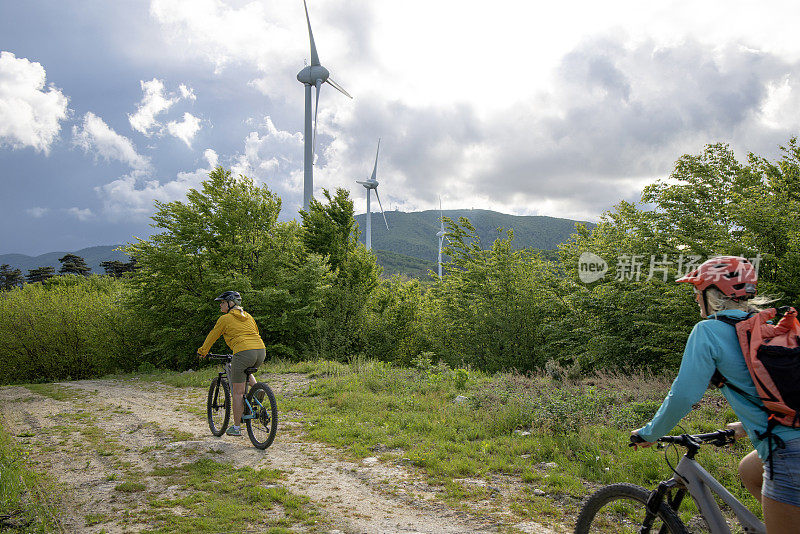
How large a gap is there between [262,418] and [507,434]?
4.21m

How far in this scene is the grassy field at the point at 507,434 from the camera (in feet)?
17.9

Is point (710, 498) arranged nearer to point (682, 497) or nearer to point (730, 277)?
point (682, 497)

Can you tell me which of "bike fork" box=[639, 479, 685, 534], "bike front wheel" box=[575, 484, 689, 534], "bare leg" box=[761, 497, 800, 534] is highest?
"bare leg" box=[761, 497, 800, 534]

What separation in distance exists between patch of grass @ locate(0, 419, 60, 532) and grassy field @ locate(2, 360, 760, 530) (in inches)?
6.7

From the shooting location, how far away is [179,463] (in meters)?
6.53

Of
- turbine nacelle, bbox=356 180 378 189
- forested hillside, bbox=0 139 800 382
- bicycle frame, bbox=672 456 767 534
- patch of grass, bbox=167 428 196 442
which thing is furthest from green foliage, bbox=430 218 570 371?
turbine nacelle, bbox=356 180 378 189

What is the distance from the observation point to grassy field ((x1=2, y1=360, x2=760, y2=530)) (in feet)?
17.9

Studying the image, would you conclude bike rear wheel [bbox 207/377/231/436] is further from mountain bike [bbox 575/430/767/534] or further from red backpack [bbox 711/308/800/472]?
red backpack [bbox 711/308/800/472]

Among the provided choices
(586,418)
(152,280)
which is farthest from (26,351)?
(586,418)

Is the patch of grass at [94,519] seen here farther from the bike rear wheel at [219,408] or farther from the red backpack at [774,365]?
the red backpack at [774,365]

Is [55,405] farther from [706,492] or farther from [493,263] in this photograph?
[493,263]

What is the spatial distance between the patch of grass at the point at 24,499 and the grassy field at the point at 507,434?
17cm

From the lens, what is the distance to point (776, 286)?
1400 cm

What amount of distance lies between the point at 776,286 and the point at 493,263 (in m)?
13.1
